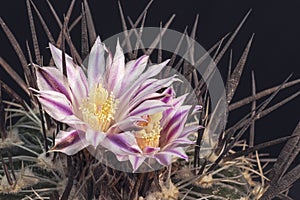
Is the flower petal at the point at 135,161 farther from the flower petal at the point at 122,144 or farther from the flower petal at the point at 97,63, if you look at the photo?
the flower petal at the point at 97,63

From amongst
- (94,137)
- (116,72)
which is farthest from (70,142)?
(116,72)

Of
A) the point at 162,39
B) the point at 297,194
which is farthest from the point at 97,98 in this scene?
the point at 297,194

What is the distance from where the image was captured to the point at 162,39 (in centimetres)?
121

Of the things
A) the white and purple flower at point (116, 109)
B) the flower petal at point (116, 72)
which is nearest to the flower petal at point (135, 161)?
the white and purple flower at point (116, 109)

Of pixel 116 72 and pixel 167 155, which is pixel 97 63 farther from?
pixel 167 155

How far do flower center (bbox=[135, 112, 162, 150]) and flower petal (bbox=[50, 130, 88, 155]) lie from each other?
0.08m

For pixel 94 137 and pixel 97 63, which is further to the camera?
pixel 97 63

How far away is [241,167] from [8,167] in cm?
36

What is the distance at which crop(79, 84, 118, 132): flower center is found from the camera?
0.96 meters

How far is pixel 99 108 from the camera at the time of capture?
0.97 meters

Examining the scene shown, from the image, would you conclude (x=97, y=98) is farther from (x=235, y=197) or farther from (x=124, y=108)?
(x=235, y=197)

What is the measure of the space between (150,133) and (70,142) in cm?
11

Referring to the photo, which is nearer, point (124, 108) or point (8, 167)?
point (124, 108)

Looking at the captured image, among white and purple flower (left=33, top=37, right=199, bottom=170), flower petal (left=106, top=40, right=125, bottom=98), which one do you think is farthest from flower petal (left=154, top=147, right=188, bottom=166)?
flower petal (left=106, top=40, right=125, bottom=98)
